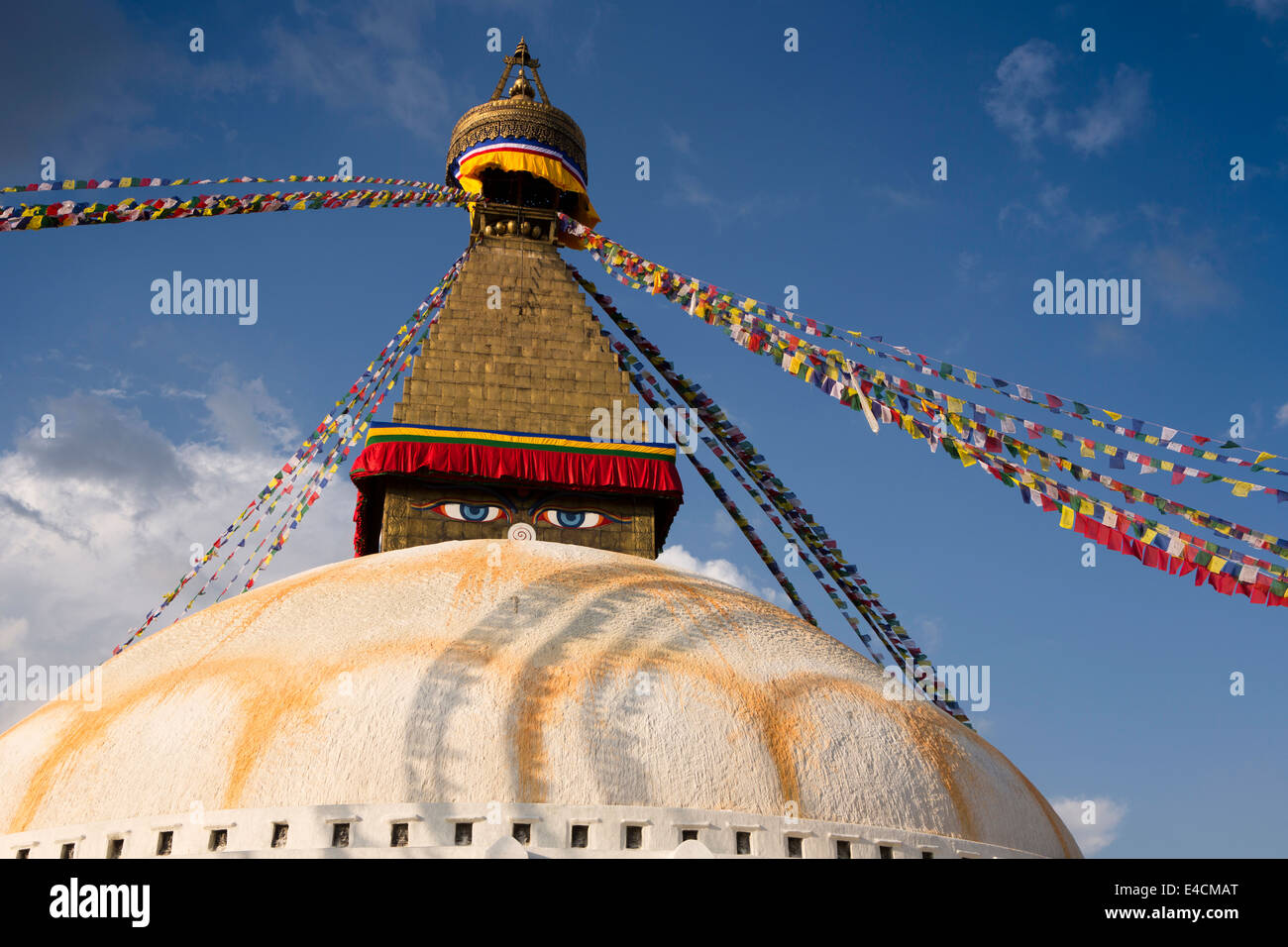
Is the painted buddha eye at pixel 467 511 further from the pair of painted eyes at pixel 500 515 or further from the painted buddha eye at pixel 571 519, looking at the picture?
the painted buddha eye at pixel 571 519

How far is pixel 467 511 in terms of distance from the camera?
1151cm

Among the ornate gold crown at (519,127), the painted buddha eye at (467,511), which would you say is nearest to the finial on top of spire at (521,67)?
the ornate gold crown at (519,127)

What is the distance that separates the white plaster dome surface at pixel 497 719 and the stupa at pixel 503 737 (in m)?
0.01

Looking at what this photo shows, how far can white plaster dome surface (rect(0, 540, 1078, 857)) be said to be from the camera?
491 cm

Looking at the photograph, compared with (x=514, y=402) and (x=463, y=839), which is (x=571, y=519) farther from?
(x=463, y=839)

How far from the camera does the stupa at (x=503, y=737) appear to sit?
4762 millimetres
